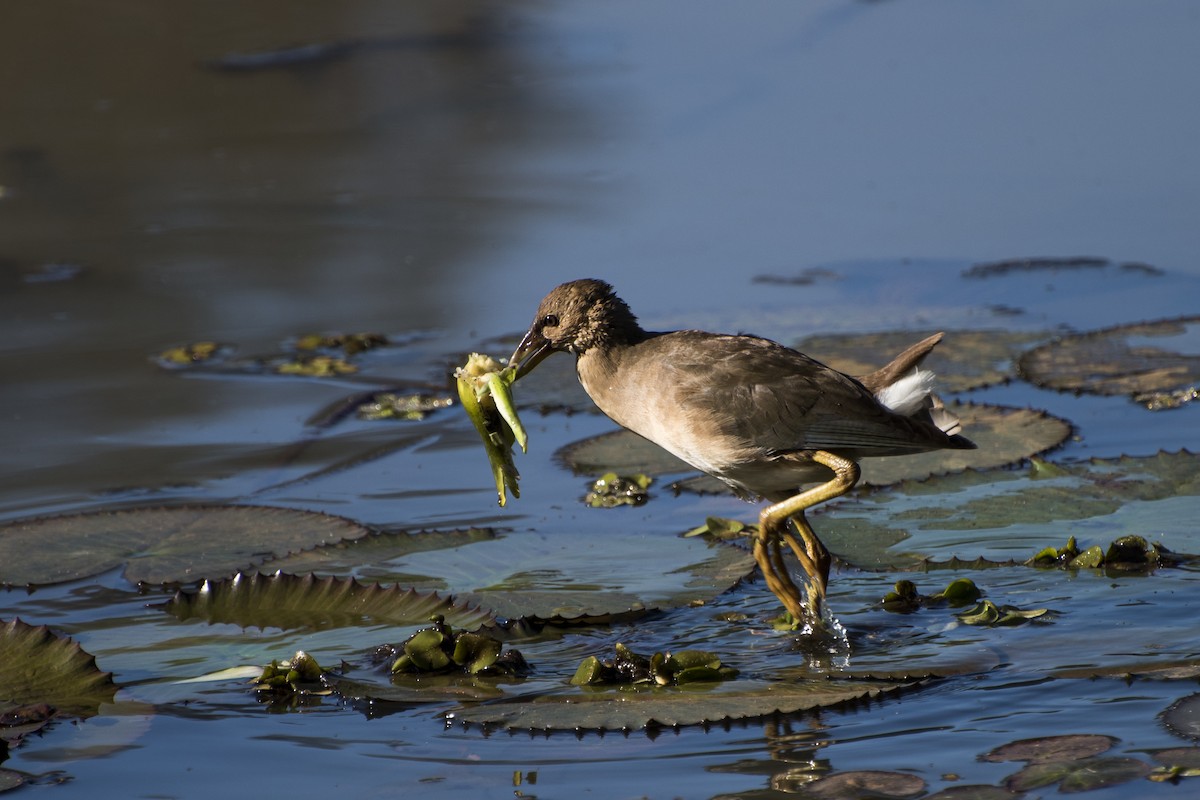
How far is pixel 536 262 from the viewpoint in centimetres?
1053

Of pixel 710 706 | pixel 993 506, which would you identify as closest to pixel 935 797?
pixel 710 706

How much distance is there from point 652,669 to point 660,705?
0.27 meters

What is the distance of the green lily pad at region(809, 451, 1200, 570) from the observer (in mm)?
5613

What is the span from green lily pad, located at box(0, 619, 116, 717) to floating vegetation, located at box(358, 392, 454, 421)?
330 cm

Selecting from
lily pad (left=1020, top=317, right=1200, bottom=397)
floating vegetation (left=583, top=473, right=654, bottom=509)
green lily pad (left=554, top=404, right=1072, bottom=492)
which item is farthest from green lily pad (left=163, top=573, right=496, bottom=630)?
lily pad (left=1020, top=317, right=1200, bottom=397)

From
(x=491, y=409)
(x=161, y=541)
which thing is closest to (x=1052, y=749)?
(x=491, y=409)

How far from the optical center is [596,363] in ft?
17.5

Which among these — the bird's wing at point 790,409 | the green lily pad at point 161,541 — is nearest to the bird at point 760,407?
the bird's wing at point 790,409

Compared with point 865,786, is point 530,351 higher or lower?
higher

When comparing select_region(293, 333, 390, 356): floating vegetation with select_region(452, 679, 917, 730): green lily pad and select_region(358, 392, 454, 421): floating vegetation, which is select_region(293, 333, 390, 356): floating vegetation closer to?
select_region(358, 392, 454, 421): floating vegetation

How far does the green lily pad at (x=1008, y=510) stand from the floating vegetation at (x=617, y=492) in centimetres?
78

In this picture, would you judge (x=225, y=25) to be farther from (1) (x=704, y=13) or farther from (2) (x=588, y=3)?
(1) (x=704, y=13)

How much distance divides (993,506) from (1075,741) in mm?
2112

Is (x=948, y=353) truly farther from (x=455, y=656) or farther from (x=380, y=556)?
(x=455, y=656)
